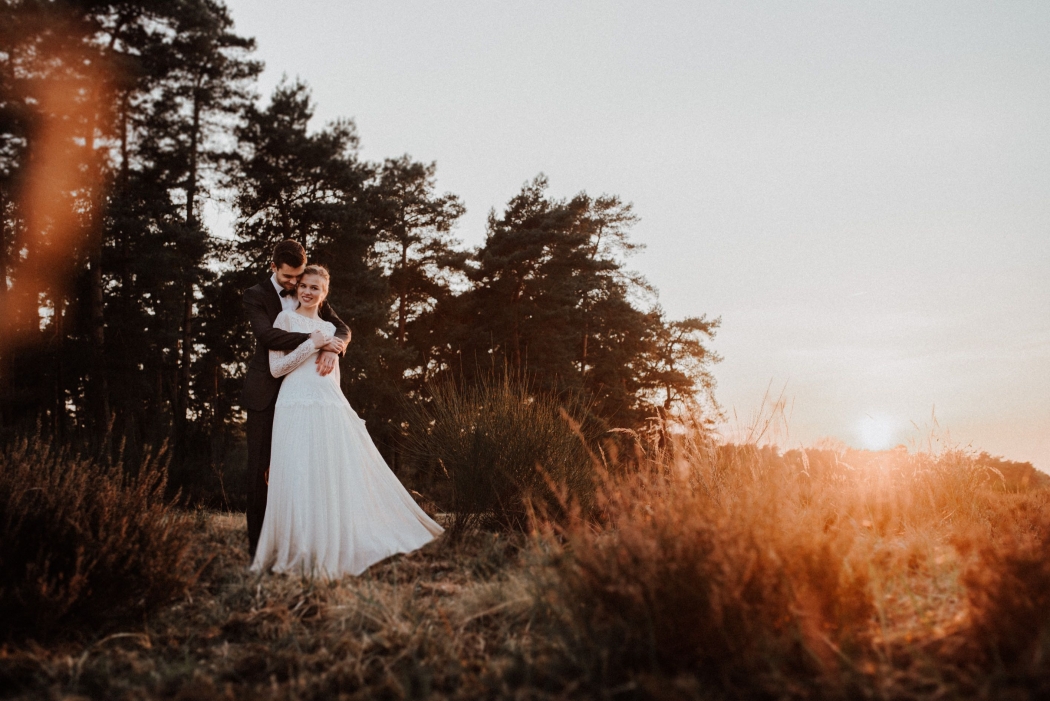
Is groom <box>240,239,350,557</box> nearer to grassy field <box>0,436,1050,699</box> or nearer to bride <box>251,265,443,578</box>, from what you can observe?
bride <box>251,265,443,578</box>

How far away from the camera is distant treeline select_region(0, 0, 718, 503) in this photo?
1541cm

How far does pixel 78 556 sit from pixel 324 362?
191cm

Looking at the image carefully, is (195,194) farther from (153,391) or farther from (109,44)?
(153,391)

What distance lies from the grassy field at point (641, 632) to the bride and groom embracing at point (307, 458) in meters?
0.60

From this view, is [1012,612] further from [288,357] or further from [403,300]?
[403,300]

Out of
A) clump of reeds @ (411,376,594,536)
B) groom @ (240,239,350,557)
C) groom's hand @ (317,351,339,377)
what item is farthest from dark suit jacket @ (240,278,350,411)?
clump of reeds @ (411,376,594,536)

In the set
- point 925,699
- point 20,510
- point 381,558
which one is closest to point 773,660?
point 925,699

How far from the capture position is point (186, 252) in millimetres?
16547

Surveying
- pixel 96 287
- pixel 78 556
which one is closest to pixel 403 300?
pixel 96 287

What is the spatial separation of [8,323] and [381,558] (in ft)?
52.7

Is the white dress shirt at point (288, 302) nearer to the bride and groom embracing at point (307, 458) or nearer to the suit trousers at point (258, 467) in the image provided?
the bride and groom embracing at point (307, 458)

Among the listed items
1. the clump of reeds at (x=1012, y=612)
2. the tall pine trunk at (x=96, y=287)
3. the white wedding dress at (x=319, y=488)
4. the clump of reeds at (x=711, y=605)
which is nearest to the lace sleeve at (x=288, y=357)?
the white wedding dress at (x=319, y=488)

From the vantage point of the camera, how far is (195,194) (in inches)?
709

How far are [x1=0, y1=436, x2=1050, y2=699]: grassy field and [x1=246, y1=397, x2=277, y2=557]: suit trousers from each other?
1018 millimetres
